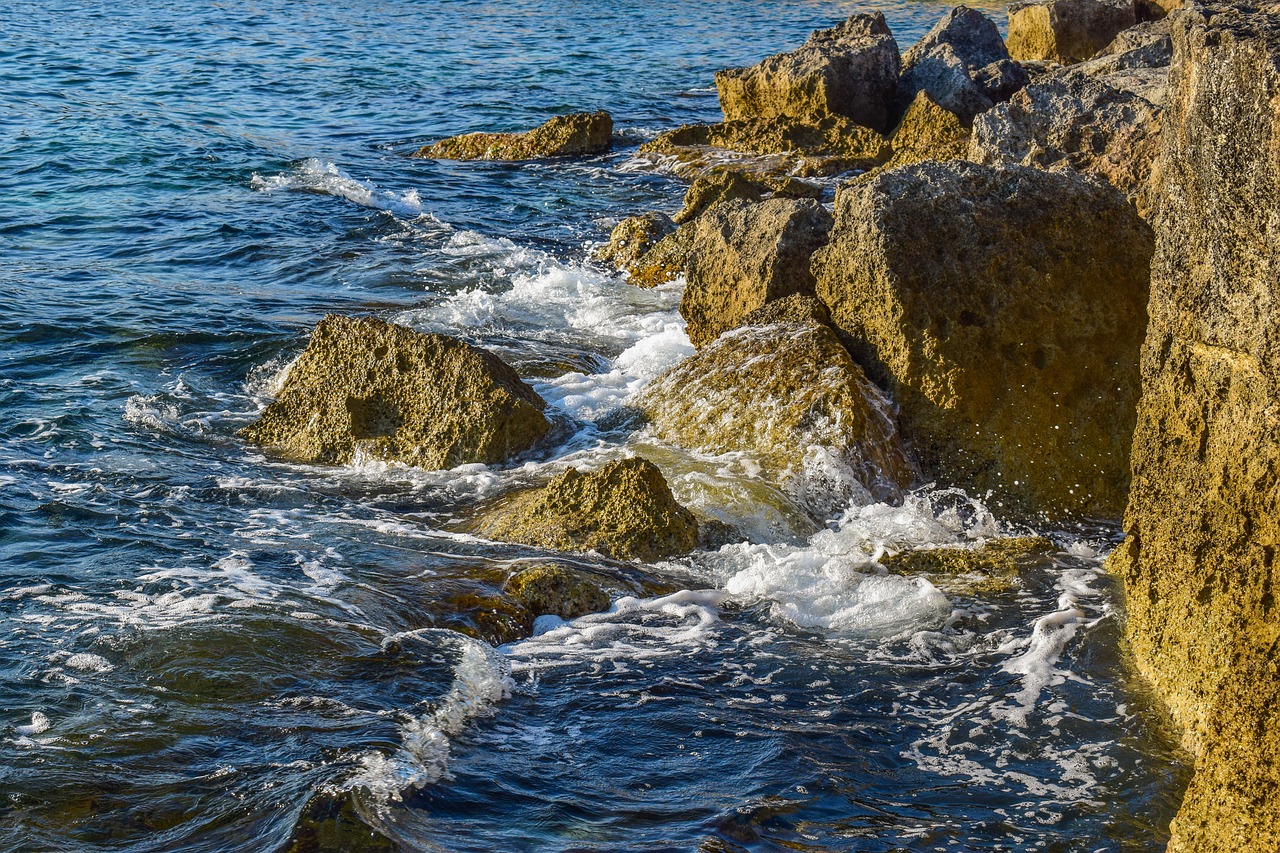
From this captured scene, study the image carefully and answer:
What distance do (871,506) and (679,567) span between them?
1200 millimetres

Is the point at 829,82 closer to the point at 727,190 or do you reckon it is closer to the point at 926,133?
the point at 926,133

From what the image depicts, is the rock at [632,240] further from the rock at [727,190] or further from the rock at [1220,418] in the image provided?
the rock at [1220,418]

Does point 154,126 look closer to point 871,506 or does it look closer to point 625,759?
point 871,506

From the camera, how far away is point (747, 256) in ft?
27.6

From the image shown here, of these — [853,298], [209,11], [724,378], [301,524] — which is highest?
[209,11]

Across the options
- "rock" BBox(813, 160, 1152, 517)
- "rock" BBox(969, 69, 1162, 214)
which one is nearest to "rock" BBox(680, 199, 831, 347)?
"rock" BBox(813, 160, 1152, 517)

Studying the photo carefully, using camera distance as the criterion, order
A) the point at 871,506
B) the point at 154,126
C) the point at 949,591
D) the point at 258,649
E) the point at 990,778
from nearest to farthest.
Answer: the point at 990,778, the point at 258,649, the point at 949,591, the point at 871,506, the point at 154,126

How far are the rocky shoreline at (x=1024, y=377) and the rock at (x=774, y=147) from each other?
4.65 metres

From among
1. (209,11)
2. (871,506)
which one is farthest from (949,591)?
(209,11)

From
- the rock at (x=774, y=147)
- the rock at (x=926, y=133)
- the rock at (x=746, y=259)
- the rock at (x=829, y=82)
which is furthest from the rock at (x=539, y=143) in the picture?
the rock at (x=746, y=259)

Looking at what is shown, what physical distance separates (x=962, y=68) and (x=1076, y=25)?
14.0ft

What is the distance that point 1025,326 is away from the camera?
22.6ft

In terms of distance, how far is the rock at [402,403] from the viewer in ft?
25.0

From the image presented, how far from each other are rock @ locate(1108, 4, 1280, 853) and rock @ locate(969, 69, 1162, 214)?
4802 mm
